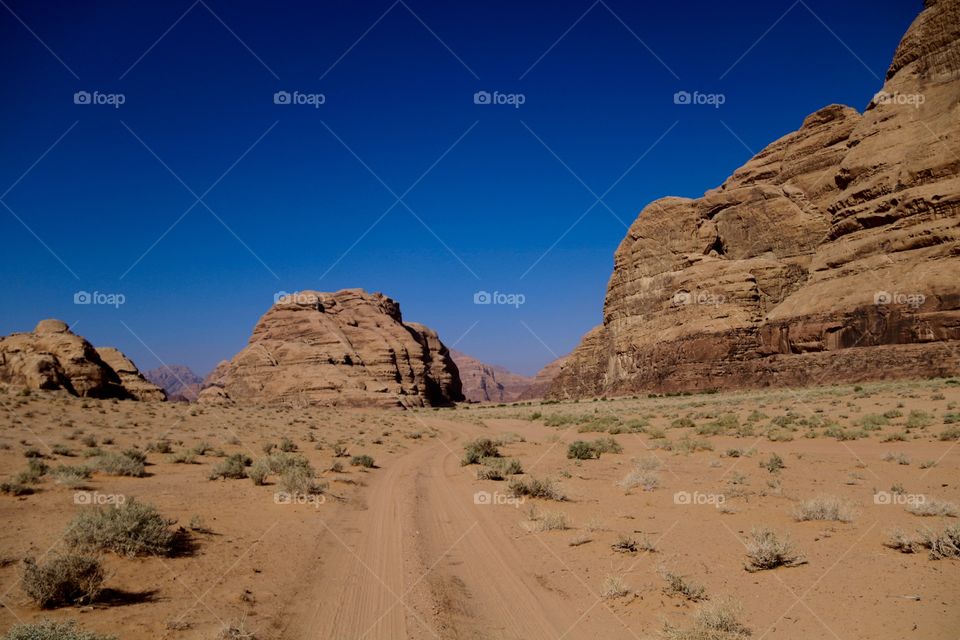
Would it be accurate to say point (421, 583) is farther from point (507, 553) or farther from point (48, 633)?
point (48, 633)

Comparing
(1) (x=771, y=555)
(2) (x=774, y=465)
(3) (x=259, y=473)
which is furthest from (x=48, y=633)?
(2) (x=774, y=465)

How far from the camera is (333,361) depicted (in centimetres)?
8081

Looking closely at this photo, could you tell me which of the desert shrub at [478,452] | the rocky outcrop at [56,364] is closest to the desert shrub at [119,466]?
the desert shrub at [478,452]

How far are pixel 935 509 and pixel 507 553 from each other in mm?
7255

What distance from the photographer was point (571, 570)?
7117 mm

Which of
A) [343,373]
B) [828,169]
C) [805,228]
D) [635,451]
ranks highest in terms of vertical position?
[828,169]

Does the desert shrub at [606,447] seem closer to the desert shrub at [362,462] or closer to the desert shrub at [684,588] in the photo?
the desert shrub at [362,462]

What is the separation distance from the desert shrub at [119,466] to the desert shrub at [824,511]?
1430 cm

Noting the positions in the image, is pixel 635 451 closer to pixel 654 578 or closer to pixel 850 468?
pixel 850 468

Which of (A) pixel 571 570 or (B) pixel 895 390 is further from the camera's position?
(B) pixel 895 390

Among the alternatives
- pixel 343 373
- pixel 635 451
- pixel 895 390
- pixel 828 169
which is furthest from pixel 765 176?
pixel 635 451

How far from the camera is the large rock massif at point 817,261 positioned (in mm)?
45031

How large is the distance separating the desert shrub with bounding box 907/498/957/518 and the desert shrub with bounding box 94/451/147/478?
16.2 m

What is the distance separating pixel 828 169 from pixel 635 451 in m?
77.5
